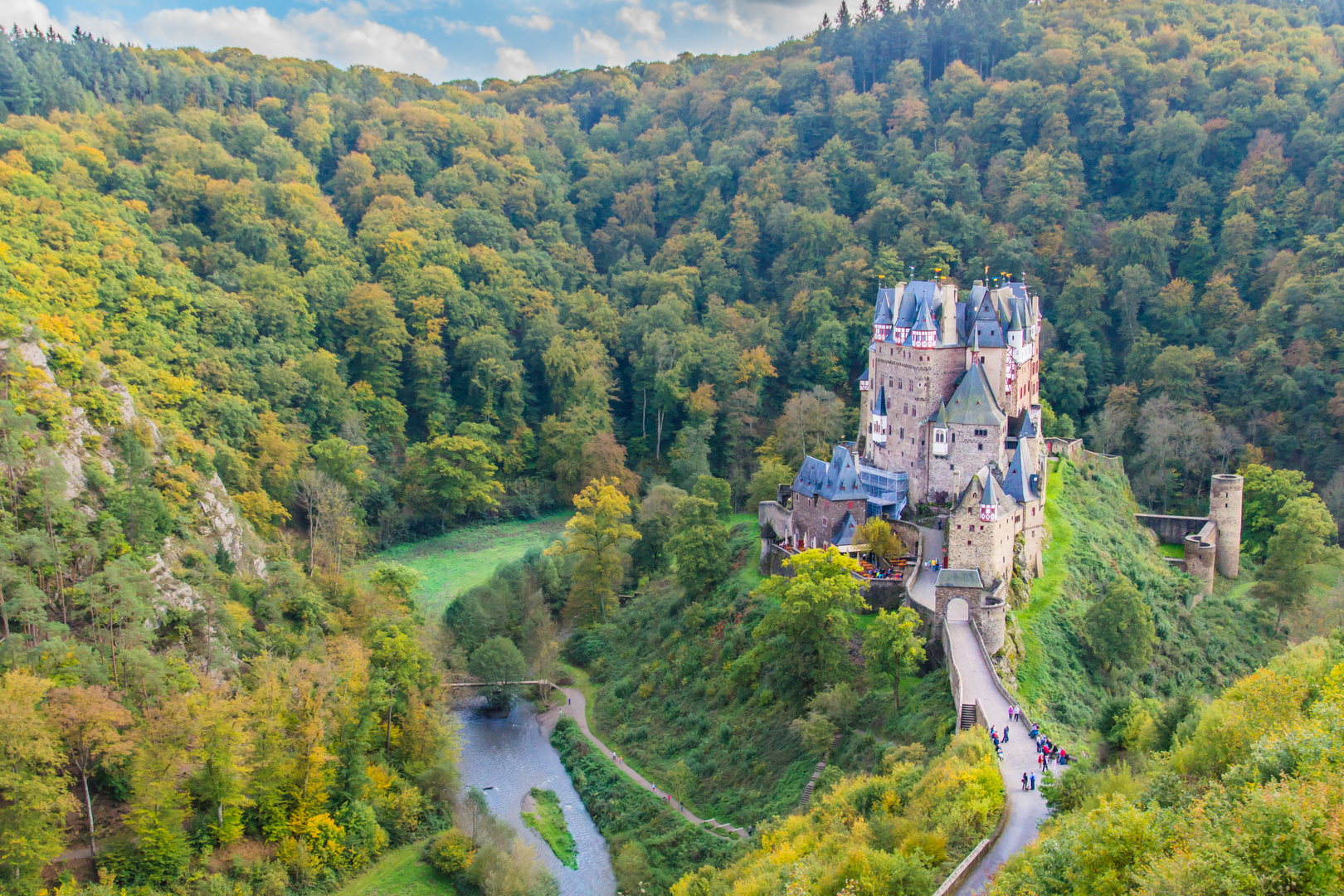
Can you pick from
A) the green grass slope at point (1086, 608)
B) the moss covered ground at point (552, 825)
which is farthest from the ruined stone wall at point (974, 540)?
the moss covered ground at point (552, 825)

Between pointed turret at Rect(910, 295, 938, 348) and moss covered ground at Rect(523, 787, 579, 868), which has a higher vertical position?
pointed turret at Rect(910, 295, 938, 348)

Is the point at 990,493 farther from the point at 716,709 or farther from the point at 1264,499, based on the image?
the point at 1264,499

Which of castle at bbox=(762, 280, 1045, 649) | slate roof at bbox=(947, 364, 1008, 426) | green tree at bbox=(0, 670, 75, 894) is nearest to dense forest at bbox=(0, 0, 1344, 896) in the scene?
green tree at bbox=(0, 670, 75, 894)

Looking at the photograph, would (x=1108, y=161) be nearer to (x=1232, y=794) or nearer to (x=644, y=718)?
(x=644, y=718)

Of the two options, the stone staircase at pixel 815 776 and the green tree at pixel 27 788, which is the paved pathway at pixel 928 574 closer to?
the stone staircase at pixel 815 776

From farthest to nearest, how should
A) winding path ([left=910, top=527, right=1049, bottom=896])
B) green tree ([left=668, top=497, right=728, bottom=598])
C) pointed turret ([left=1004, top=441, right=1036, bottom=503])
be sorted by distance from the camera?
1. green tree ([left=668, top=497, right=728, bottom=598])
2. pointed turret ([left=1004, top=441, right=1036, bottom=503])
3. winding path ([left=910, top=527, right=1049, bottom=896])

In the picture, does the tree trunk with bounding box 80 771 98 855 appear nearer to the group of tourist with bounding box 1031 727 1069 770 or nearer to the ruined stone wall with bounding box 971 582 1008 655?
the group of tourist with bounding box 1031 727 1069 770
